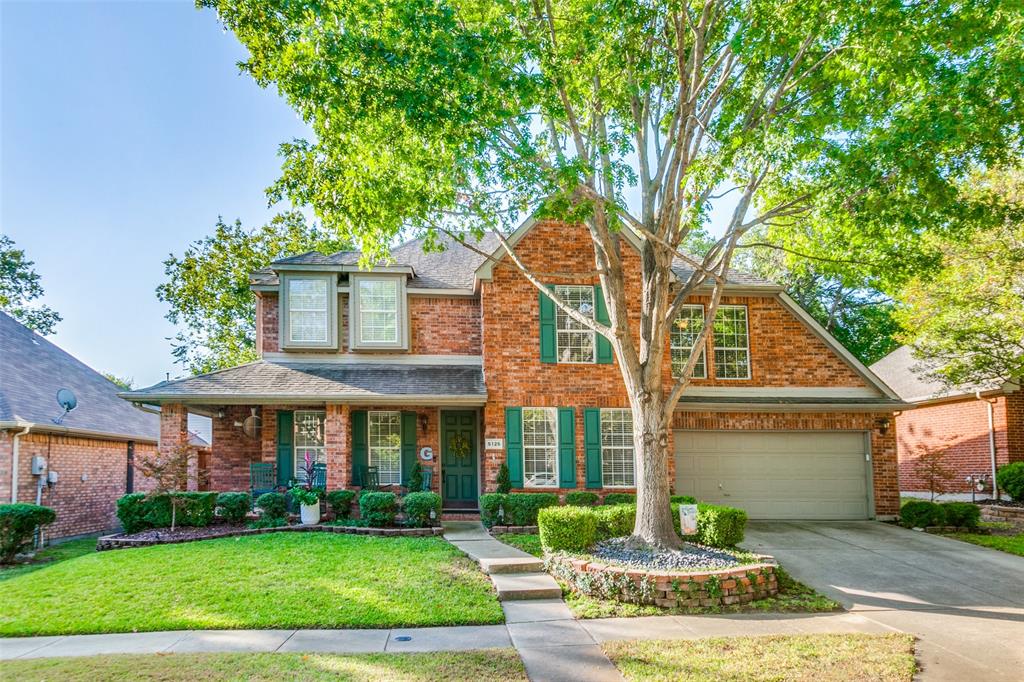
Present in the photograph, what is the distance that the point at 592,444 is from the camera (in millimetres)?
14195

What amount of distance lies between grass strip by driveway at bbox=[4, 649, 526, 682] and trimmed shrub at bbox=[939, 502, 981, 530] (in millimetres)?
11270

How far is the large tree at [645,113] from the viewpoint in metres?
8.11

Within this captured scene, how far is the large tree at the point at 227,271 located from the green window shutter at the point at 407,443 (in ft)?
35.9

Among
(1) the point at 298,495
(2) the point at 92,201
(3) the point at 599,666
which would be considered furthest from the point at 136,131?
(3) the point at 599,666

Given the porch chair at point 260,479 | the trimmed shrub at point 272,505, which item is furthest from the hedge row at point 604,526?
the porch chair at point 260,479

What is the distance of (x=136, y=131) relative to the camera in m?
11.9

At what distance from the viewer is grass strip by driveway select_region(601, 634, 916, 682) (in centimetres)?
585

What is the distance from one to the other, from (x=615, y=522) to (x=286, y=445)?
7.89 meters

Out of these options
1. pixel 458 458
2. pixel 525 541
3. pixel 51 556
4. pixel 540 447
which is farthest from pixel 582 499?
pixel 51 556

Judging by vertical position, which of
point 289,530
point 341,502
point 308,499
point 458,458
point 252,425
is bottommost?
point 289,530

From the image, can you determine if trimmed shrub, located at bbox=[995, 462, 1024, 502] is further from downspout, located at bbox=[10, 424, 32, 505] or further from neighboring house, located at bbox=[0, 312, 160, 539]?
downspout, located at bbox=[10, 424, 32, 505]

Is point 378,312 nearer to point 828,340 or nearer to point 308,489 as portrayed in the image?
point 308,489

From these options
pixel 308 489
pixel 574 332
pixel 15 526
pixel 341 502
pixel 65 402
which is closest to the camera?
pixel 15 526

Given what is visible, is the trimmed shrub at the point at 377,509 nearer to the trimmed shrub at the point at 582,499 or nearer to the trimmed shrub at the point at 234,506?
the trimmed shrub at the point at 234,506
